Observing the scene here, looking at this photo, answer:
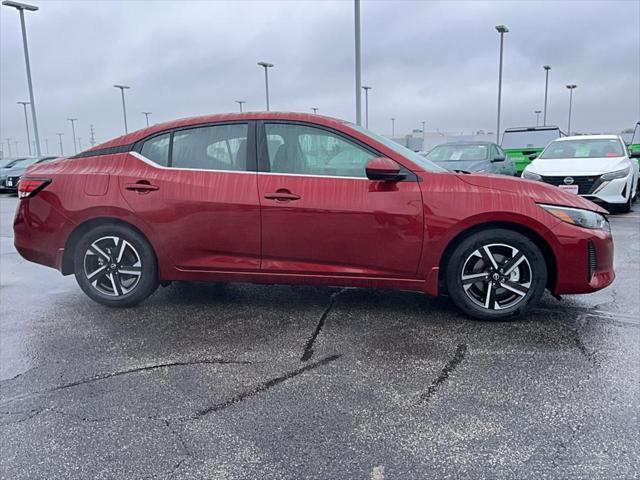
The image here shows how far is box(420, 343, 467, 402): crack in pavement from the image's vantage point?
9.31 feet

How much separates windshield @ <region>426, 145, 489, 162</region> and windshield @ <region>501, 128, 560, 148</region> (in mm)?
6814

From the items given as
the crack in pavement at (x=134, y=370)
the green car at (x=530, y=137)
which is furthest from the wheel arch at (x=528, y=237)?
the green car at (x=530, y=137)

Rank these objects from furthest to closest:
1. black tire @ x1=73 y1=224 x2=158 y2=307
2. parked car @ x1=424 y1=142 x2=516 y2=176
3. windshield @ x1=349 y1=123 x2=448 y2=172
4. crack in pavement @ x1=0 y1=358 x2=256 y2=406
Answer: parked car @ x1=424 y1=142 x2=516 y2=176
black tire @ x1=73 y1=224 x2=158 y2=307
windshield @ x1=349 y1=123 x2=448 y2=172
crack in pavement @ x1=0 y1=358 x2=256 y2=406

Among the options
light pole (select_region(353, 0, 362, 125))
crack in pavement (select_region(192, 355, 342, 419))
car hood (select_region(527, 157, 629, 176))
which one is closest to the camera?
crack in pavement (select_region(192, 355, 342, 419))

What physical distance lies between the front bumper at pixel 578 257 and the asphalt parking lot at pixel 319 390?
33 centimetres

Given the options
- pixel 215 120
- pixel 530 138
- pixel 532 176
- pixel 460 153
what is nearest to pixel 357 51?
pixel 460 153

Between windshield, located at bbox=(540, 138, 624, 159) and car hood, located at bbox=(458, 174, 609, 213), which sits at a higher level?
windshield, located at bbox=(540, 138, 624, 159)

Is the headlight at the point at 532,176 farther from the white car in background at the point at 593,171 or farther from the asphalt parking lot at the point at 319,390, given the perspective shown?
the asphalt parking lot at the point at 319,390

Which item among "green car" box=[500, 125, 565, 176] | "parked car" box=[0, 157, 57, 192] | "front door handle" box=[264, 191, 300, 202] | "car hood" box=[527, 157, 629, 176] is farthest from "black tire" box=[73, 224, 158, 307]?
"parked car" box=[0, 157, 57, 192]

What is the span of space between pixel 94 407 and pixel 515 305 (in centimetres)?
Answer: 295

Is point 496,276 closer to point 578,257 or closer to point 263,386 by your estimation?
point 578,257

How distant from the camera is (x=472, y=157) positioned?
460 inches

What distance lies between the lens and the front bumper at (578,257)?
371cm

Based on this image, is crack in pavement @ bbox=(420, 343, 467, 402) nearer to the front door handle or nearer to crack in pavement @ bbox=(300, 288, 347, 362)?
crack in pavement @ bbox=(300, 288, 347, 362)
